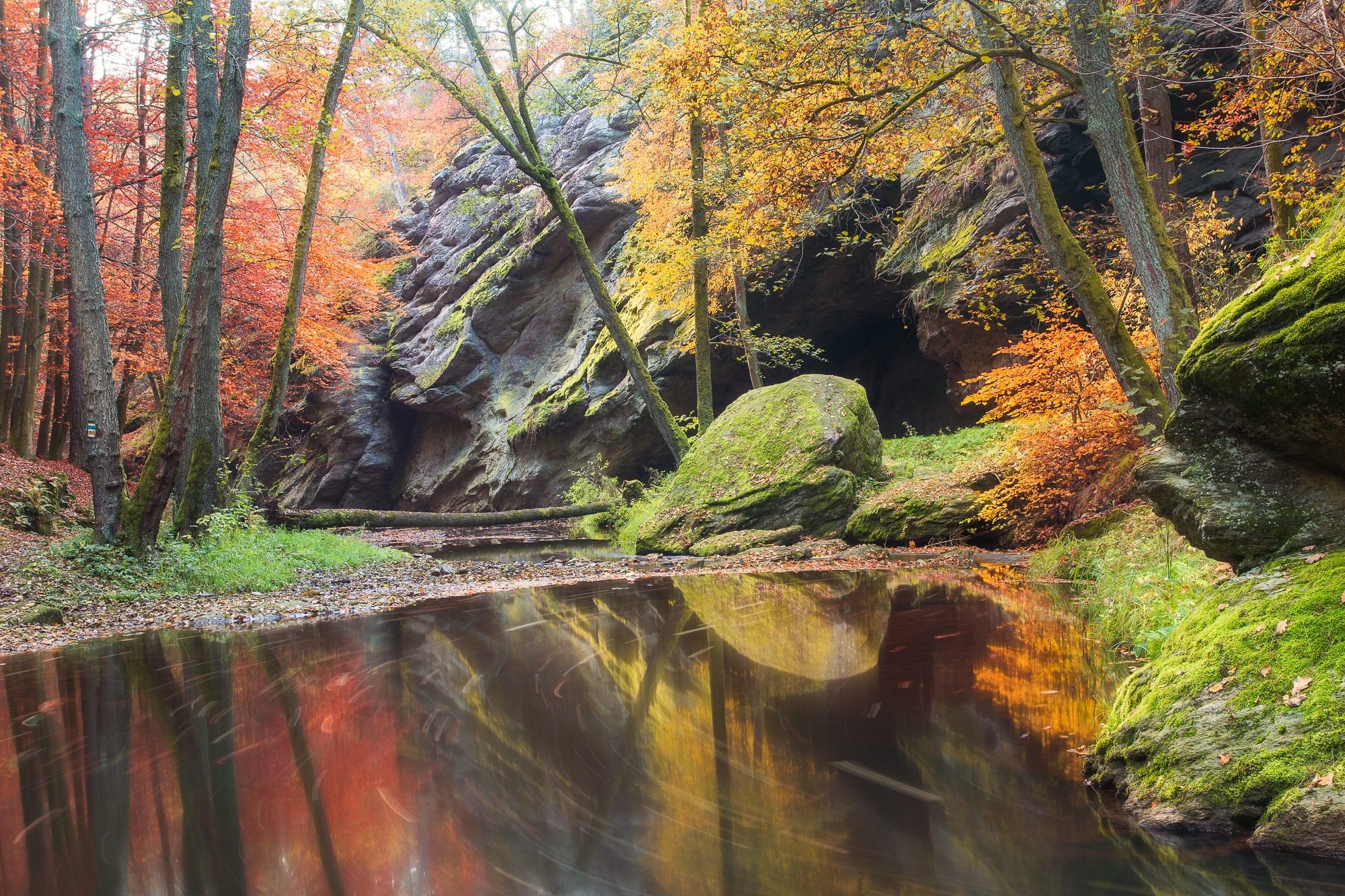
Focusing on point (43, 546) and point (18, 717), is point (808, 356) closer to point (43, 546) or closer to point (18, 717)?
point (43, 546)

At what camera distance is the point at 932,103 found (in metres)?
10.7

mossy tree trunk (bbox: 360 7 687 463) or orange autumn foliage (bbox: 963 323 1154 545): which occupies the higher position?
mossy tree trunk (bbox: 360 7 687 463)

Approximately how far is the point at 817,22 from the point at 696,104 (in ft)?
5.12

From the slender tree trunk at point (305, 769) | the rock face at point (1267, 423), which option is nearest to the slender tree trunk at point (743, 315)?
the slender tree trunk at point (305, 769)

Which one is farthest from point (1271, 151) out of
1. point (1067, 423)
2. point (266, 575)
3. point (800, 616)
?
point (266, 575)

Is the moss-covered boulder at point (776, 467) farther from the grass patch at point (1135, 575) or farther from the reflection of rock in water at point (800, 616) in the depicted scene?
the grass patch at point (1135, 575)

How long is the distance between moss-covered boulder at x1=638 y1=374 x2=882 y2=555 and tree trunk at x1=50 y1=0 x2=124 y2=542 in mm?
6906

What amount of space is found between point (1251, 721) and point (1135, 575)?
320 cm

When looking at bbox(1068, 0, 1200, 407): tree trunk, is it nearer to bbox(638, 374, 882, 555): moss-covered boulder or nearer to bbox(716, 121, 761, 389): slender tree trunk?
bbox(638, 374, 882, 555): moss-covered boulder

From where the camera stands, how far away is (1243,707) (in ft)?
8.16

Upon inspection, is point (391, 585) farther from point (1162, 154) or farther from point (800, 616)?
point (1162, 154)

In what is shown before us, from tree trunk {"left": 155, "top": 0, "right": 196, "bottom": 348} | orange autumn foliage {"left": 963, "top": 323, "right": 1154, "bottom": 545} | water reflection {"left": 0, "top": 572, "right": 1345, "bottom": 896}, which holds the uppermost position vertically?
tree trunk {"left": 155, "top": 0, "right": 196, "bottom": 348}

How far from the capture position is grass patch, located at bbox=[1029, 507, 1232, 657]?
4.15 m

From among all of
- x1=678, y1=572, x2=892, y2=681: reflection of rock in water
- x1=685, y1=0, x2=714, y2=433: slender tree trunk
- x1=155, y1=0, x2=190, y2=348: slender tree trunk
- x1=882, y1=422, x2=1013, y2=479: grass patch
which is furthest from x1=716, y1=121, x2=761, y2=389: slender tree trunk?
x1=155, y1=0, x2=190, y2=348: slender tree trunk
